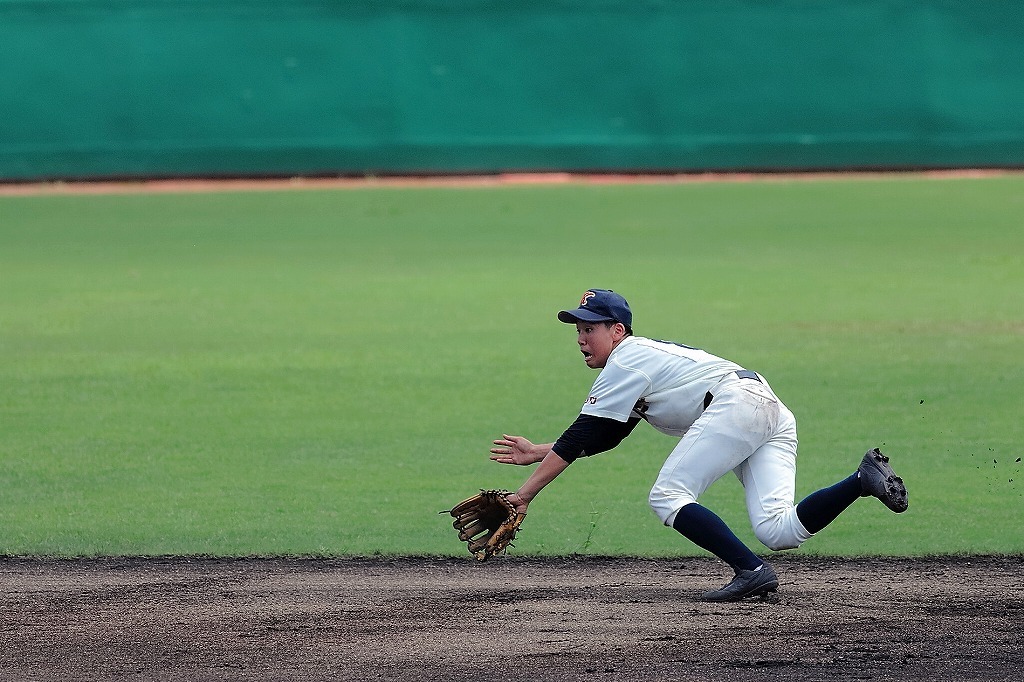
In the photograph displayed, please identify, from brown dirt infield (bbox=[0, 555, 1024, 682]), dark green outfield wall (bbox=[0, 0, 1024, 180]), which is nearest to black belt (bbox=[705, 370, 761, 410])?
brown dirt infield (bbox=[0, 555, 1024, 682])

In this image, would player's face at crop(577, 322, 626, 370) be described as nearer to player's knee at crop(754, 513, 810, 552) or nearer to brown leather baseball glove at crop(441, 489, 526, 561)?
brown leather baseball glove at crop(441, 489, 526, 561)

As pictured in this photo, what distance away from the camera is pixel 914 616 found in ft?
19.4

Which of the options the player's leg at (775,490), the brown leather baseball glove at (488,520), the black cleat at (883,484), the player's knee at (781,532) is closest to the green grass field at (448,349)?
the brown leather baseball glove at (488,520)

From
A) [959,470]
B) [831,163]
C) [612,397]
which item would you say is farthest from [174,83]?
[612,397]

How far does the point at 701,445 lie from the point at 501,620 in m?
1.08

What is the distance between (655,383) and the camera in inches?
241

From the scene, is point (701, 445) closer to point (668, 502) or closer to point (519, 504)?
point (668, 502)

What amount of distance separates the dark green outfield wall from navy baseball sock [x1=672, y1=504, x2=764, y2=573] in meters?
16.9

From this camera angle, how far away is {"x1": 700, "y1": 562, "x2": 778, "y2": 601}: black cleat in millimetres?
5973

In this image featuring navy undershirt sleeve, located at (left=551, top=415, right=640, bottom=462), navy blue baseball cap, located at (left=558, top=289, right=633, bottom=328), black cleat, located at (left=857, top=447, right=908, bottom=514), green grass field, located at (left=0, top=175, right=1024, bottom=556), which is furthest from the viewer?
green grass field, located at (left=0, top=175, right=1024, bottom=556)

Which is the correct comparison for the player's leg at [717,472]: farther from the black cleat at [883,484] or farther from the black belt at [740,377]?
the black cleat at [883,484]

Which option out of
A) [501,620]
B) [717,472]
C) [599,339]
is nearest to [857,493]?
[717,472]

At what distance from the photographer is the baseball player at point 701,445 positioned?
595 cm

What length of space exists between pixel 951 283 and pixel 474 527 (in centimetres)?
1130
